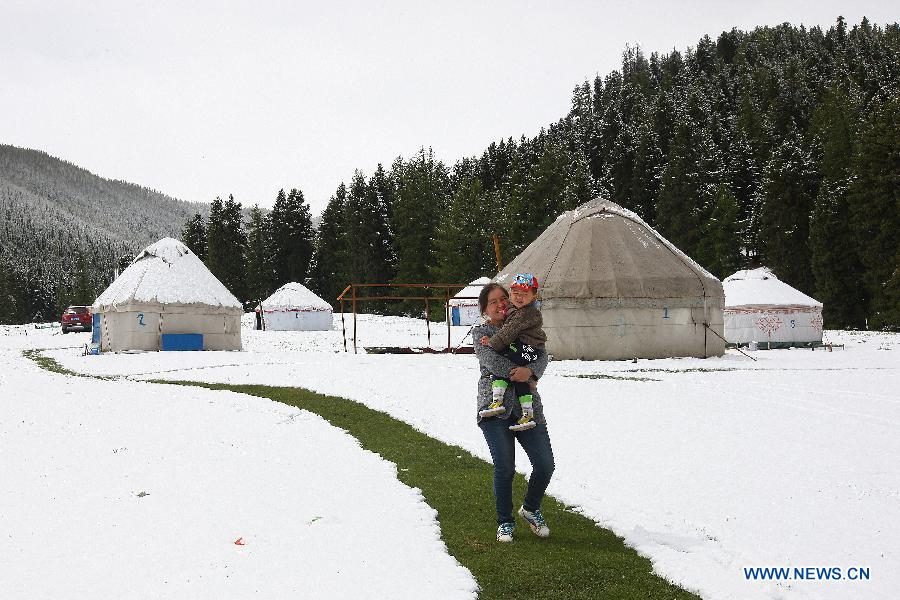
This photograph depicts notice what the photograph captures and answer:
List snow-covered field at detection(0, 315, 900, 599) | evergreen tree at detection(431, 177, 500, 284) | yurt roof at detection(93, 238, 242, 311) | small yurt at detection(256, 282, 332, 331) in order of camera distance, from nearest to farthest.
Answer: snow-covered field at detection(0, 315, 900, 599) < yurt roof at detection(93, 238, 242, 311) < small yurt at detection(256, 282, 332, 331) < evergreen tree at detection(431, 177, 500, 284)

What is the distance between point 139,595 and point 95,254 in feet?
666

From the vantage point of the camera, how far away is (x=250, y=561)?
15.9 ft

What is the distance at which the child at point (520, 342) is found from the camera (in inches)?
201

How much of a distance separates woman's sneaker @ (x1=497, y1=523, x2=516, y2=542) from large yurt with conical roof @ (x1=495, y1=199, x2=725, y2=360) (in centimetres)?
1765

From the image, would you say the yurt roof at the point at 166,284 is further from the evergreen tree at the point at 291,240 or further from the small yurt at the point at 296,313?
the evergreen tree at the point at 291,240

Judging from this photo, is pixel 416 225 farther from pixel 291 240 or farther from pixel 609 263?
pixel 609 263

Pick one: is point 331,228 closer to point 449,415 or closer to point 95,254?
point 449,415

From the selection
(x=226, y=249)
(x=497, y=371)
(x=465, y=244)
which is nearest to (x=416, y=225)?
(x=465, y=244)

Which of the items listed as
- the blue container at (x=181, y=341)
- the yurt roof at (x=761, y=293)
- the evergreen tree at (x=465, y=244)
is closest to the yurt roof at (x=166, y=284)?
the blue container at (x=181, y=341)

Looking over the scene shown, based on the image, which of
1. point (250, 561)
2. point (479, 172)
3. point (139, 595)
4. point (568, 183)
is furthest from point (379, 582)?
point (479, 172)

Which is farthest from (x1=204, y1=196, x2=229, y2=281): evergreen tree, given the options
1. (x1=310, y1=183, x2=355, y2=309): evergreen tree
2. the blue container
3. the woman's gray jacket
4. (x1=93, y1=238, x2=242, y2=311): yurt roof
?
→ the woman's gray jacket

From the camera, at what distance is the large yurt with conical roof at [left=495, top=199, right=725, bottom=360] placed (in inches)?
888

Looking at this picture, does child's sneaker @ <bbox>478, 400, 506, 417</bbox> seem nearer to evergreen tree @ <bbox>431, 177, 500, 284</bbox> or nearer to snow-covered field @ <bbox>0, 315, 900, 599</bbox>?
snow-covered field @ <bbox>0, 315, 900, 599</bbox>

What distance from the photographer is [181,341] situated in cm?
3155
